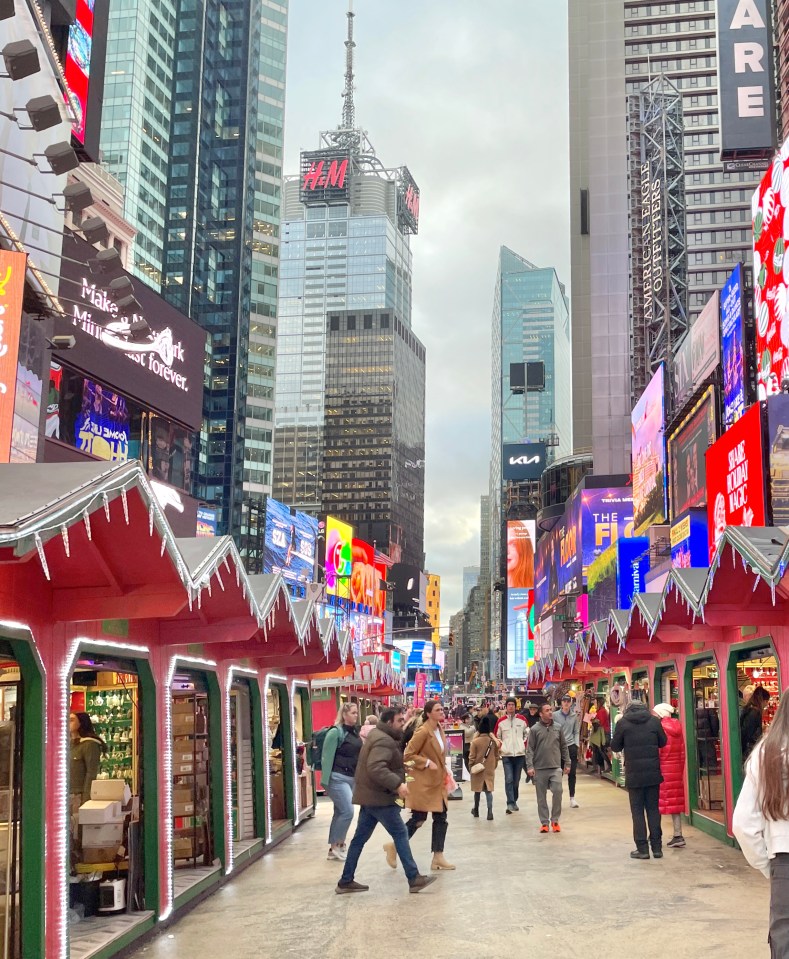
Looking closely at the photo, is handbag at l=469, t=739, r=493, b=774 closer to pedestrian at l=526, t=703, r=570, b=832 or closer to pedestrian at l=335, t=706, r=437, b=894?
pedestrian at l=526, t=703, r=570, b=832

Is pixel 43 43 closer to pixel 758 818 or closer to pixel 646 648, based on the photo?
pixel 646 648

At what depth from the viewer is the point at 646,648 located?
1564 cm

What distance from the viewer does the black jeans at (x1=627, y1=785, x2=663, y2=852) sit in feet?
34.6

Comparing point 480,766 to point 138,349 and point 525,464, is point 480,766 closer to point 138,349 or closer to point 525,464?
point 138,349

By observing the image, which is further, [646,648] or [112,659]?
[646,648]

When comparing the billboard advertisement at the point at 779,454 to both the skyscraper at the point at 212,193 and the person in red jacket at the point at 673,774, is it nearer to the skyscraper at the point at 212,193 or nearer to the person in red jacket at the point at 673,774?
the person in red jacket at the point at 673,774

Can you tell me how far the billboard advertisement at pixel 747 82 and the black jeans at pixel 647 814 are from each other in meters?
27.1

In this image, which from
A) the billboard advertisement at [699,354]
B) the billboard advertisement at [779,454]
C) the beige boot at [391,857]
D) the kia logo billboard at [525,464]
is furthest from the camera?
the kia logo billboard at [525,464]

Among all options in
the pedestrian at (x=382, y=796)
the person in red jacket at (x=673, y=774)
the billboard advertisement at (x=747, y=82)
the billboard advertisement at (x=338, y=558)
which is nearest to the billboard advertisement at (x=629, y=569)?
the billboard advertisement at (x=747, y=82)

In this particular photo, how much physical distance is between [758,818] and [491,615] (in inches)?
7164

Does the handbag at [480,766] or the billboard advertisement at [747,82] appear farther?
the billboard advertisement at [747,82]

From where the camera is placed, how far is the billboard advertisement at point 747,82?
1283 inches

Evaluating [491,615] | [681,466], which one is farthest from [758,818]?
[491,615]

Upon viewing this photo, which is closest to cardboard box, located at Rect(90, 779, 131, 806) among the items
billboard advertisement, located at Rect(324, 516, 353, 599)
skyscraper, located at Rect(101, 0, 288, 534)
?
billboard advertisement, located at Rect(324, 516, 353, 599)
